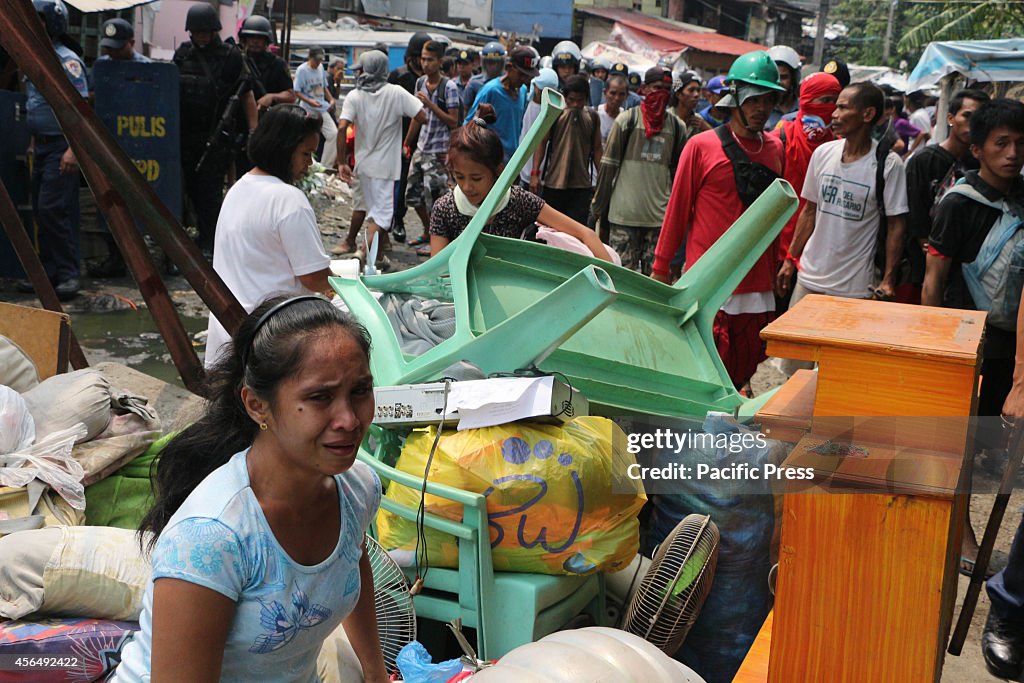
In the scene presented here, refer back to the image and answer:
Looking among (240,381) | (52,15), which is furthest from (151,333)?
(240,381)

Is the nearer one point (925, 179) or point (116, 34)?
point (925, 179)

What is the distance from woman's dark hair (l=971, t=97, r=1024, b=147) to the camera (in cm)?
418

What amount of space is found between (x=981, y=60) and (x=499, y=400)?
9783 mm

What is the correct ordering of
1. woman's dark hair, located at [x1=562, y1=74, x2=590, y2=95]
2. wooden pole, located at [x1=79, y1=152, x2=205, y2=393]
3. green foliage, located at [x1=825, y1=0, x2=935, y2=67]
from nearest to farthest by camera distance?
wooden pole, located at [x1=79, y1=152, x2=205, y2=393], woman's dark hair, located at [x1=562, y1=74, x2=590, y2=95], green foliage, located at [x1=825, y1=0, x2=935, y2=67]

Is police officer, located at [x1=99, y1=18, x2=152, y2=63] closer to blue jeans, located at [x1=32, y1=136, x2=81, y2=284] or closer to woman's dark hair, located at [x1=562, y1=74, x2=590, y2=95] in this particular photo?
blue jeans, located at [x1=32, y1=136, x2=81, y2=284]

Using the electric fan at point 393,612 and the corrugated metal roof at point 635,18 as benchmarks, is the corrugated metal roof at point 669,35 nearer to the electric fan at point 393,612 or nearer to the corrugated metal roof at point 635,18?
the corrugated metal roof at point 635,18

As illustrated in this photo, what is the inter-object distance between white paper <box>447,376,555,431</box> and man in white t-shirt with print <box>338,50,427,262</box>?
5813 millimetres

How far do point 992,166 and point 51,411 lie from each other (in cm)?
377

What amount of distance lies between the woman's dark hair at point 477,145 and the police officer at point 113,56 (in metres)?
4.30

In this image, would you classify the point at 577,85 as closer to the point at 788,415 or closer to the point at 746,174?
the point at 746,174

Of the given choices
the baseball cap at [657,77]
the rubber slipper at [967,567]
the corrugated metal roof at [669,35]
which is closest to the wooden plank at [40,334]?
the rubber slipper at [967,567]

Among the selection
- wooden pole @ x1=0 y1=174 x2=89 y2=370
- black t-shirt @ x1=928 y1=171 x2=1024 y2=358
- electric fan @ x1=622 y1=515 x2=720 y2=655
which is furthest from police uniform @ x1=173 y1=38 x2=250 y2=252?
electric fan @ x1=622 y1=515 x2=720 y2=655

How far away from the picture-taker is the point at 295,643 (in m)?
1.82

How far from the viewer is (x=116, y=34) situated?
286 inches
